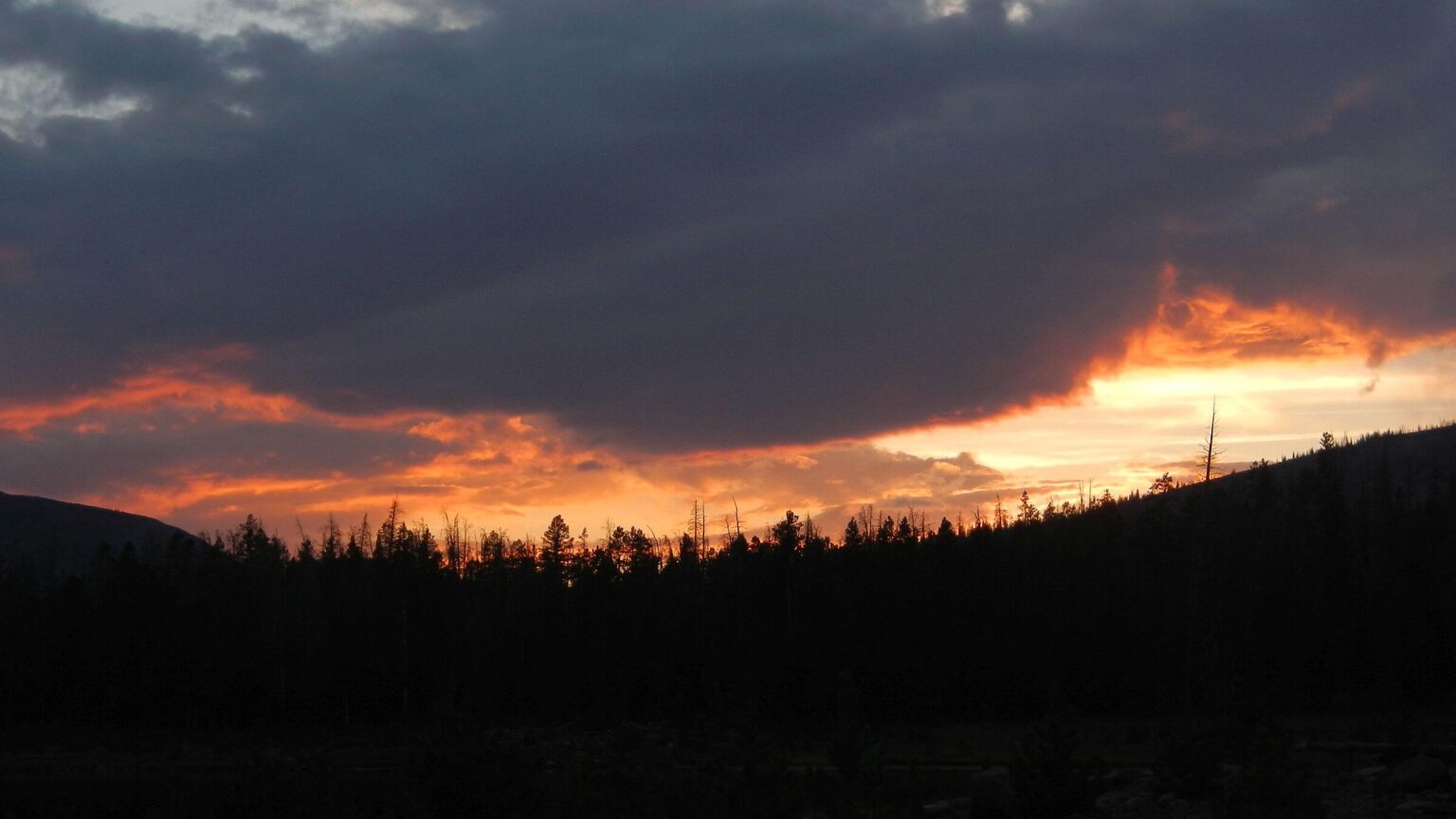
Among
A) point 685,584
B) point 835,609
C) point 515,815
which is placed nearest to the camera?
point 515,815

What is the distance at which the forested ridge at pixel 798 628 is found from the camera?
223ft

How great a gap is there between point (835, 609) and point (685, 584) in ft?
51.0

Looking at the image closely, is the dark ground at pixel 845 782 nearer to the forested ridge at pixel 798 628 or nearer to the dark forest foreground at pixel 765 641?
the dark forest foreground at pixel 765 641

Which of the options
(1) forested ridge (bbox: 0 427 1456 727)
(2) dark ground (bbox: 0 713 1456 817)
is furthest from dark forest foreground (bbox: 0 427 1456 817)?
(2) dark ground (bbox: 0 713 1456 817)

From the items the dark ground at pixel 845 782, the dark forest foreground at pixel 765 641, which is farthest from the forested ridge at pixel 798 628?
the dark ground at pixel 845 782

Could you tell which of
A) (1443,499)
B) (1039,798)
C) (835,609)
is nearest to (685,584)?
(835,609)

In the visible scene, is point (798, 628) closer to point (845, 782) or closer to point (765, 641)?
point (765, 641)

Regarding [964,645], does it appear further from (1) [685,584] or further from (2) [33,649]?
(2) [33,649]

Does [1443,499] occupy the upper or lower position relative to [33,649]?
upper

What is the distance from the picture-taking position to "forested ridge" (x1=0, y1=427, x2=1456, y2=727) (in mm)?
67938

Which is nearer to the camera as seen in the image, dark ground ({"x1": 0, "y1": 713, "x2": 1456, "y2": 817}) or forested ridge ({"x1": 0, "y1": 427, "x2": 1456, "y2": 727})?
dark ground ({"x1": 0, "y1": 713, "x2": 1456, "y2": 817})

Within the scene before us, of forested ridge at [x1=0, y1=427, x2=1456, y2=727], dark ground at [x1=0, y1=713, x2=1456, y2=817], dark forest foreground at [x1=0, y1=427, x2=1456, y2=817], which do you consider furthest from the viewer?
forested ridge at [x1=0, y1=427, x2=1456, y2=727]

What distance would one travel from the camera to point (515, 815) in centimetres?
1889

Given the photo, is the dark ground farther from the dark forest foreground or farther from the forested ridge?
the forested ridge
